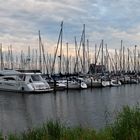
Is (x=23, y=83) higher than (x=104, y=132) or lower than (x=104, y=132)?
lower

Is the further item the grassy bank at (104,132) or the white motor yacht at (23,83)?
the white motor yacht at (23,83)

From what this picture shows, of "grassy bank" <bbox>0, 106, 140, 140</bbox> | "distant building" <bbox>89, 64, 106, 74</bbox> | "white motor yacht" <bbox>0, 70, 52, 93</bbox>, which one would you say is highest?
"distant building" <bbox>89, 64, 106, 74</bbox>

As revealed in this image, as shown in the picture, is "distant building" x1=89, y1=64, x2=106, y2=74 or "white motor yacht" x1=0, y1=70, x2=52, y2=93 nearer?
"white motor yacht" x1=0, y1=70, x2=52, y2=93

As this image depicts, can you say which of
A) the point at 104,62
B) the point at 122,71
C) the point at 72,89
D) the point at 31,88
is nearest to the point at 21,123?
the point at 31,88

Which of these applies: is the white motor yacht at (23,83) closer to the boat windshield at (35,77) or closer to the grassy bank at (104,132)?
the boat windshield at (35,77)

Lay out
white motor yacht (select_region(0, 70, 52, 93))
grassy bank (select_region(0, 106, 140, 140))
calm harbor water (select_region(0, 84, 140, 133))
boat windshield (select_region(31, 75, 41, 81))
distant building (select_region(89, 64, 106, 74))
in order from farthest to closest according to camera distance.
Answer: distant building (select_region(89, 64, 106, 74)) → boat windshield (select_region(31, 75, 41, 81)) → white motor yacht (select_region(0, 70, 52, 93)) → calm harbor water (select_region(0, 84, 140, 133)) → grassy bank (select_region(0, 106, 140, 140))

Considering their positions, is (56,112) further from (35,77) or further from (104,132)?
(35,77)

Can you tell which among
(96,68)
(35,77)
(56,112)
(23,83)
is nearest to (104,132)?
(56,112)

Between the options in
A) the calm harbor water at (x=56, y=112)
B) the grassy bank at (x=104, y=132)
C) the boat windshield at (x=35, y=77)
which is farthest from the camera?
the boat windshield at (x=35, y=77)

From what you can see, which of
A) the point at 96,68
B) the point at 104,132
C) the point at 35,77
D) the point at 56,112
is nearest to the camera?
the point at 104,132

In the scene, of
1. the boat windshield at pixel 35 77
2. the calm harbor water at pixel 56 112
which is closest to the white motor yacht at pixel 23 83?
the boat windshield at pixel 35 77

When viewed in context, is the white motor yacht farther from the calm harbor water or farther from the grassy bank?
the grassy bank

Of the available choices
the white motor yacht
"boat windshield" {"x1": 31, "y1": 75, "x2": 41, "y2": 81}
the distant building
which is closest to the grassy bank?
the white motor yacht

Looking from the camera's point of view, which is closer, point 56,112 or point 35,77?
point 56,112
